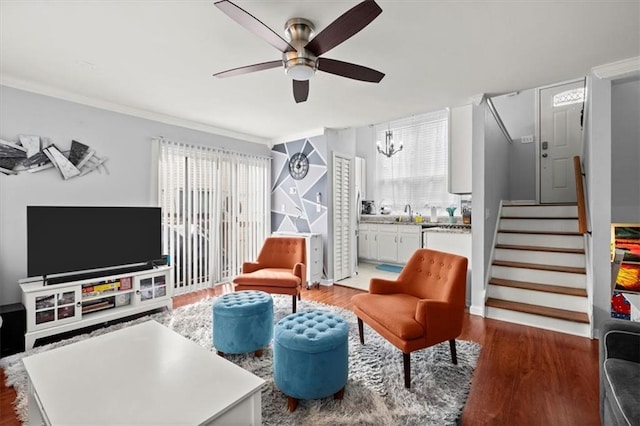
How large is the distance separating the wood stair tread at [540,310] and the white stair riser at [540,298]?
0.16 ft

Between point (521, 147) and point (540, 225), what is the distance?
76.2 inches

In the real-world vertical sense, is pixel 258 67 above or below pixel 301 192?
above

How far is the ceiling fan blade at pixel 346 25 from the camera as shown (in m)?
1.49

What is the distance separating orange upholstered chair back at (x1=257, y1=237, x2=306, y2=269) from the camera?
386 cm

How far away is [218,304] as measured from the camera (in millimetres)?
2432

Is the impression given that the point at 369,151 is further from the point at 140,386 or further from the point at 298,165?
the point at 140,386

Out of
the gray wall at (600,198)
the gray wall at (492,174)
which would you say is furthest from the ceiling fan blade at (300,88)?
the gray wall at (600,198)

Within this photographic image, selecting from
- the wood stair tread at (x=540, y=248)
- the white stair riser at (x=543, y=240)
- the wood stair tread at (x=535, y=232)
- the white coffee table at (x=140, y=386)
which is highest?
the wood stair tread at (x=535, y=232)

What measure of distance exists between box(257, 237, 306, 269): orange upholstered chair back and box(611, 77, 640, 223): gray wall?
12.8ft

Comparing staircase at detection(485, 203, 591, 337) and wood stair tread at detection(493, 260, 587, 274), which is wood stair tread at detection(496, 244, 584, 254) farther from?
wood stair tread at detection(493, 260, 587, 274)

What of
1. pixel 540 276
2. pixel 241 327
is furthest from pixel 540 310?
pixel 241 327

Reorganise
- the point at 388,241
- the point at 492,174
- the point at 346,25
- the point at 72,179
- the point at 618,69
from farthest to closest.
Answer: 1. the point at 388,241
2. the point at 492,174
3. the point at 72,179
4. the point at 618,69
5. the point at 346,25

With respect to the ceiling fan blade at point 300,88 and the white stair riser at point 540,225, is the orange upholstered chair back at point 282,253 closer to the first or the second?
the ceiling fan blade at point 300,88

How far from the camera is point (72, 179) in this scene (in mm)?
3258
